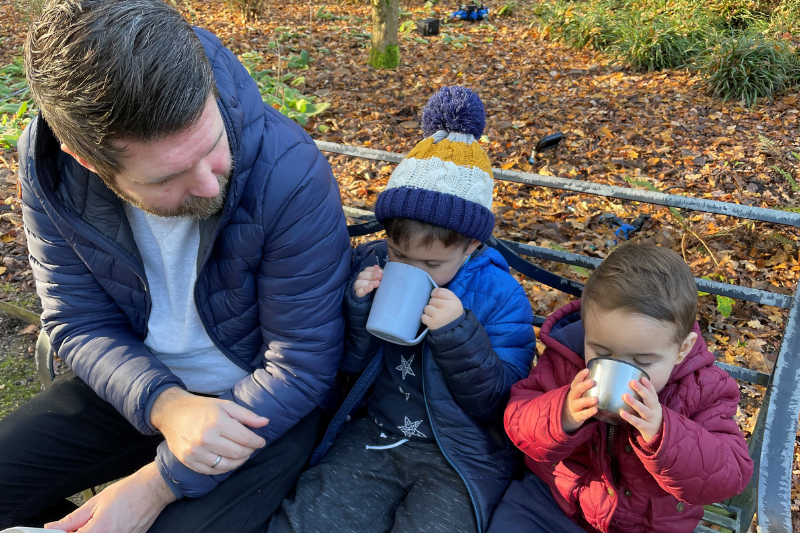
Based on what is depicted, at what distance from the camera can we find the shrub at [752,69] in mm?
6562

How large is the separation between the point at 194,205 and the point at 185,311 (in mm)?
558

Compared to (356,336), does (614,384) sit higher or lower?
higher

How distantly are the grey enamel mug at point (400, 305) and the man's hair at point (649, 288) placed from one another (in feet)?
1.89

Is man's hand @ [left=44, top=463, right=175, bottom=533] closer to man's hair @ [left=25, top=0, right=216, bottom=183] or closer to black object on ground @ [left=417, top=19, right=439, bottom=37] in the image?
man's hair @ [left=25, top=0, right=216, bottom=183]

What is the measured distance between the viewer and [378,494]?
2.13 m

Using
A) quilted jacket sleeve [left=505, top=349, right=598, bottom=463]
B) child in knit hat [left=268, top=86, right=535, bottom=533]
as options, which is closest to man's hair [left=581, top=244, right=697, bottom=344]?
quilted jacket sleeve [left=505, top=349, right=598, bottom=463]

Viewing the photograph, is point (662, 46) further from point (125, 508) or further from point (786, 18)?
point (125, 508)

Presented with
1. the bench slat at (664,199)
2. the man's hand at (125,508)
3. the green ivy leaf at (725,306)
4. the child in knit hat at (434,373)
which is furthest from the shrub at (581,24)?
the man's hand at (125,508)

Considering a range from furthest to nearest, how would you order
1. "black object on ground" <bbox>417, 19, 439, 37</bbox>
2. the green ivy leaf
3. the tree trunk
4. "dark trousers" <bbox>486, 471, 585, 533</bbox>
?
"black object on ground" <bbox>417, 19, 439, 37</bbox>
the tree trunk
the green ivy leaf
"dark trousers" <bbox>486, 471, 585, 533</bbox>

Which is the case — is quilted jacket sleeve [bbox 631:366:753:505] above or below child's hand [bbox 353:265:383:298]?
below

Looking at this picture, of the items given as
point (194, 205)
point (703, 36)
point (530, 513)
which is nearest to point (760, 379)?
point (530, 513)

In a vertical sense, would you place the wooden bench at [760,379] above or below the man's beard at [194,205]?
below

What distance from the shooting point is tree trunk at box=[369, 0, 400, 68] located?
779cm

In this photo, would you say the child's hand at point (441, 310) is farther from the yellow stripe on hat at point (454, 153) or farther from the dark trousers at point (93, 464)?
the dark trousers at point (93, 464)
